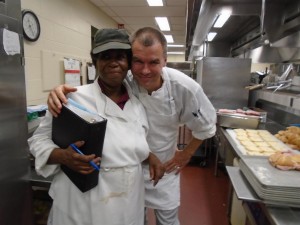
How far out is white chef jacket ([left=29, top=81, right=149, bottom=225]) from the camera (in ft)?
3.17

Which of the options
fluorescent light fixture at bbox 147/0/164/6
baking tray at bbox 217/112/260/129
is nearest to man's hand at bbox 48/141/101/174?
baking tray at bbox 217/112/260/129

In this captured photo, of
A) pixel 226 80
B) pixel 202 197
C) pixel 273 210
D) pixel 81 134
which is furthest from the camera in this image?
pixel 226 80

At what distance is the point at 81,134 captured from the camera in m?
0.87

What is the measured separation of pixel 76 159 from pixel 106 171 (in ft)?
0.49

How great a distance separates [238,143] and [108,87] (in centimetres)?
138

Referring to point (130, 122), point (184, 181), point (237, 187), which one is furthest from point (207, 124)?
point (184, 181)

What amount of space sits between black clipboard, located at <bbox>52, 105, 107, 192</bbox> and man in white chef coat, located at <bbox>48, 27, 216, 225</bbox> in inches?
6.3

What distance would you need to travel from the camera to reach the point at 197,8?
236 cm

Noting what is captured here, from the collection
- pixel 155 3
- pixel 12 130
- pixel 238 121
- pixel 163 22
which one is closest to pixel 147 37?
pixel 12 130

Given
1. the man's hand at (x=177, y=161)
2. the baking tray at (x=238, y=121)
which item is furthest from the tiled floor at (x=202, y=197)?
the man's hand at (x=177, y=161)

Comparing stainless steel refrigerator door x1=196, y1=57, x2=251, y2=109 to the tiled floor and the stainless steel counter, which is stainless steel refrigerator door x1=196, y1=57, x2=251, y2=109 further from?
the stainless steel counter

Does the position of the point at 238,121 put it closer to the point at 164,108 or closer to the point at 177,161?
the point at 177,161

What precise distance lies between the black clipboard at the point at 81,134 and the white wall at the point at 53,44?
1.96 meters

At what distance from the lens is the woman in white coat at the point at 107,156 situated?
3.17 ft
